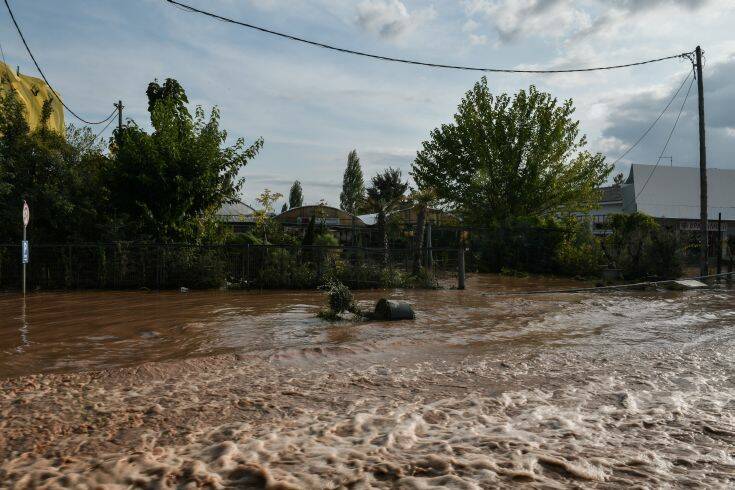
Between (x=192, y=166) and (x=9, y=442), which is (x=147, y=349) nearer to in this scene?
(x=9, y=442)

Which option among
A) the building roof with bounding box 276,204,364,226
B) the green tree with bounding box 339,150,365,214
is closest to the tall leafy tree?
the green tree with bounding box 339,150,365,214

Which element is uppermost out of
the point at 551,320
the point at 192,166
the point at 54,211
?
the point at 192,166

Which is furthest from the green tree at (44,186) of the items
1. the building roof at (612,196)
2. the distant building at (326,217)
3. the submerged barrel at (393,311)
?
the building roof at (612,196)

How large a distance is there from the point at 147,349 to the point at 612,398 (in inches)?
213

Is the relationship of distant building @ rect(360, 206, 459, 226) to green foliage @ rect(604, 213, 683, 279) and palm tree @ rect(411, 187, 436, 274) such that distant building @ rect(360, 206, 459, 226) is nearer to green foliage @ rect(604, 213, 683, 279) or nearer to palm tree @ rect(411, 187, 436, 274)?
palm tree @ rect(411, 187, 436, 274)

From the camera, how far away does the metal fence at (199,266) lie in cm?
1477

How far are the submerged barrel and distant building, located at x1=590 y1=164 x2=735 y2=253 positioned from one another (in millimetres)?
26496

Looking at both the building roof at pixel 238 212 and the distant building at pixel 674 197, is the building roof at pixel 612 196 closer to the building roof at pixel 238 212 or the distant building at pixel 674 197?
the distant building at pixel 674 197

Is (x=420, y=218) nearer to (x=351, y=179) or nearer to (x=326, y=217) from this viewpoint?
(x=326, y=217)

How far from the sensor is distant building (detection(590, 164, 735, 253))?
34875mm

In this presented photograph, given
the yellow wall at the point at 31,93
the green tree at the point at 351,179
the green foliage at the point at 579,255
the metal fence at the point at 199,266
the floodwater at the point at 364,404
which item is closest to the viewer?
the floodwater at the point at 364,404

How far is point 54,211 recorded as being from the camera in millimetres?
15430

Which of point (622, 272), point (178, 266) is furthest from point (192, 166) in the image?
point (622, 272)

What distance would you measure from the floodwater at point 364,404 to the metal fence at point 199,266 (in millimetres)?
5211
